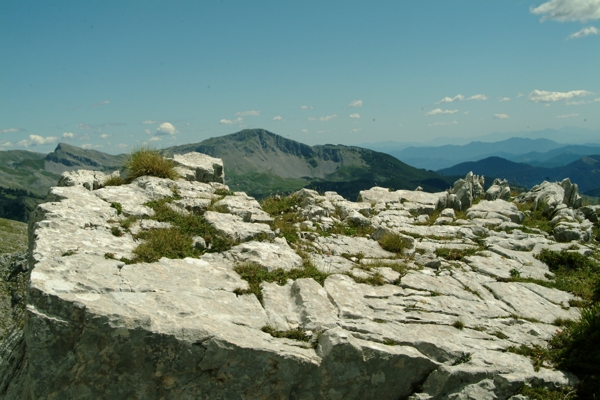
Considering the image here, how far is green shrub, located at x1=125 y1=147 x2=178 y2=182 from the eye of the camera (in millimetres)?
19797

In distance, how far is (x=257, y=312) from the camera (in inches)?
405

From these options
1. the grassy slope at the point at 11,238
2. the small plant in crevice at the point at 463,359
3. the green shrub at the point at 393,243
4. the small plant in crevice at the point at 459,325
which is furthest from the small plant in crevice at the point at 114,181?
the grassy slope at the point at 11,238

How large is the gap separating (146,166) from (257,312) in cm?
1292

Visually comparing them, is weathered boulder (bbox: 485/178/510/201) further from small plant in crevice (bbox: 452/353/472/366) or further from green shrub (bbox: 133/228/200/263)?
green shrub (bbox: 133/228/200/263)

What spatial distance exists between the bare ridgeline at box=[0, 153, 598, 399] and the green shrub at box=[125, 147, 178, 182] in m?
1.91

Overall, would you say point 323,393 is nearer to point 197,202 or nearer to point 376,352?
point 376,352

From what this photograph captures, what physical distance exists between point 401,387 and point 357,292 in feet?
10.8

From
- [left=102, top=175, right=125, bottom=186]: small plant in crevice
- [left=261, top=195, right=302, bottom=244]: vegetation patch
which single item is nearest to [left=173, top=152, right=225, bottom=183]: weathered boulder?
[left=102, top=175, right=125, bottom=186]: small plant in crevice

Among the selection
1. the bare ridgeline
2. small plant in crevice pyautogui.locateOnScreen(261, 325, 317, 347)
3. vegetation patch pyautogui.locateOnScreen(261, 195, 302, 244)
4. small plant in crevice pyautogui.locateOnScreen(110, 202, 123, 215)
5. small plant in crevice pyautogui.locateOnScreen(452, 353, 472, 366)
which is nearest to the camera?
the bare ridgeline

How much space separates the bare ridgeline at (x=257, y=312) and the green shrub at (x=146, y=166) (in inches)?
75.1

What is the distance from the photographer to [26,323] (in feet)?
25.9

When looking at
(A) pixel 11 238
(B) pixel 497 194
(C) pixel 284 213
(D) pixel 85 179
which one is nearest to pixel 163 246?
(D) pixel 85 179

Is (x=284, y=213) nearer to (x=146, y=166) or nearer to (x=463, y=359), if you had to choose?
(x=146, y=166)

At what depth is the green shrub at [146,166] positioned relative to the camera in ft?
65.0
